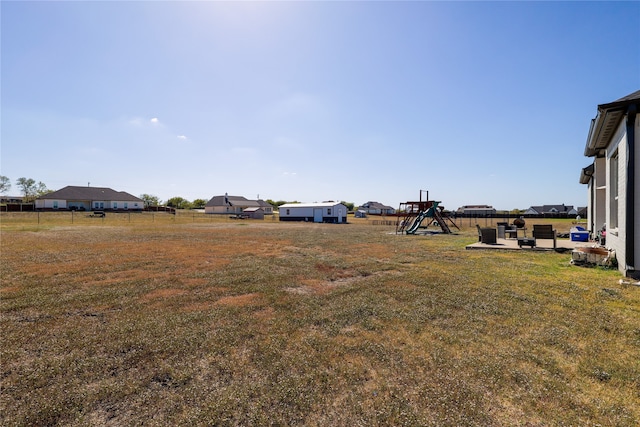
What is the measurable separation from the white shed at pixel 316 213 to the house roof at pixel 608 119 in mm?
38242

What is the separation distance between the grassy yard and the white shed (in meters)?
40.3

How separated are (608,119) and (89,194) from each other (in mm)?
80645

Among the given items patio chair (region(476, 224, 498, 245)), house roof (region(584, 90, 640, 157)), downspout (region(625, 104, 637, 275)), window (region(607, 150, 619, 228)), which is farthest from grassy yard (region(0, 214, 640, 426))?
patio chair (region(476, 224, 498, 245))

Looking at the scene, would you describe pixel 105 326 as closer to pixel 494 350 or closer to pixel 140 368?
pixel 140 368

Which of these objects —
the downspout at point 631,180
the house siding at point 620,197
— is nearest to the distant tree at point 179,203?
the house siding at point 620,197

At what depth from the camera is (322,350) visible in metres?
4.33

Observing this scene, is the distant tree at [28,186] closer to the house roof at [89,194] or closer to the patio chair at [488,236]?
the house roof at [89,194]

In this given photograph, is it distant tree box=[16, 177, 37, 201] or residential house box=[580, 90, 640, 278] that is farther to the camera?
distant tree box=[16, 177, 37, 201]

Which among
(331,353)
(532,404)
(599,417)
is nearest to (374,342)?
(331,353)

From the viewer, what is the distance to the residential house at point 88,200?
58438mm

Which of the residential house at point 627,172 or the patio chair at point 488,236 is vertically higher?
the residential house at point 627,172

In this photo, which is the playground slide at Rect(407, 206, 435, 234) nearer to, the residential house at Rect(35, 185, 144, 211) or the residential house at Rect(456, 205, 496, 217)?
the residential house at Rect(35, 185, 144, 211)

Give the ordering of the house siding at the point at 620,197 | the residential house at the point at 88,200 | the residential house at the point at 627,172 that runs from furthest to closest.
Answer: the residential house at the point at 88,200 → the house siding at the point at 620,197 → the residential house at the point at 627,172

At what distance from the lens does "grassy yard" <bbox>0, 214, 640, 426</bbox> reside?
3.07 m
